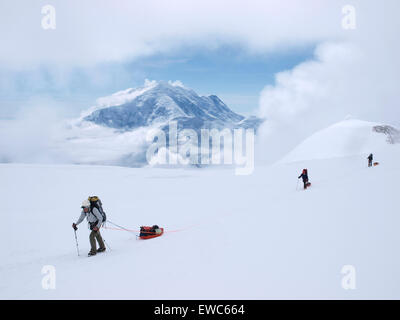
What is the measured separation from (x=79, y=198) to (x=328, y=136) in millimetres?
67031

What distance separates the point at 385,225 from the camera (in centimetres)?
657

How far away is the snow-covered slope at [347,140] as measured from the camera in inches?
2260

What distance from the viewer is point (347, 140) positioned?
2382 inches

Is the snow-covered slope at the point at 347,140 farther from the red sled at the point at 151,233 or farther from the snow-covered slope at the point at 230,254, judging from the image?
the red sled at the point at 151,233

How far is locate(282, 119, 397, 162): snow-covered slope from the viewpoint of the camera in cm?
5741

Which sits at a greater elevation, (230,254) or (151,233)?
(230,254)
